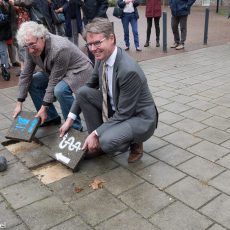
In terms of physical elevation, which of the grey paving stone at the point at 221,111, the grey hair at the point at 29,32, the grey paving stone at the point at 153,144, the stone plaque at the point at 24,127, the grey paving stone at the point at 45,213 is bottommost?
the grey paving stone at the point at 221,111

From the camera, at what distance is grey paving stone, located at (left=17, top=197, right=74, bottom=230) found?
109 inches

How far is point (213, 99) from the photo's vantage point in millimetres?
5262

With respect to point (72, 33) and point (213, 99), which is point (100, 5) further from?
point (213, 99)

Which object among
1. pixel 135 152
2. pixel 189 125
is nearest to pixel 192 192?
pixel 135 152

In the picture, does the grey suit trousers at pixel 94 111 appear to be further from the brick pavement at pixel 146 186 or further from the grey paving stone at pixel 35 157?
the grey paving stone at pixel 35 157

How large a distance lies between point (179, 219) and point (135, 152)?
39.2 inches

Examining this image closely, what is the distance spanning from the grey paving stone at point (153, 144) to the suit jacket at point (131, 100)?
488 mm

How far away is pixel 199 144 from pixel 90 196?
141 centimetres

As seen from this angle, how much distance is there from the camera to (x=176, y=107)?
5023 millimetres

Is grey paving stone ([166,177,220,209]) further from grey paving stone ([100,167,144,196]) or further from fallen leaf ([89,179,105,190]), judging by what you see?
fallen leaf ([89,179,105,190])

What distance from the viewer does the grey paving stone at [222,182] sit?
3088 millimetres

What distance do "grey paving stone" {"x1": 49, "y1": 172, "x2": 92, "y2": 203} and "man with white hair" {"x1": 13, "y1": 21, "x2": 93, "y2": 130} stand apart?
837 millimetres

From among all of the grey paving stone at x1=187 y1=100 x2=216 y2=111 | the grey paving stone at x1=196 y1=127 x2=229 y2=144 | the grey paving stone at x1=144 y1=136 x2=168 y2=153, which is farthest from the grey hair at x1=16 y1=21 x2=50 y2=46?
the grey paving stone at x1=187 y1=100 x2=216 y2=111

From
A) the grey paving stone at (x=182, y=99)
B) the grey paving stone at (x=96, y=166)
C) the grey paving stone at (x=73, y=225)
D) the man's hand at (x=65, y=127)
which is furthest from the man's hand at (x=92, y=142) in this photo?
the grey paving stone at (x=182, y=99)
